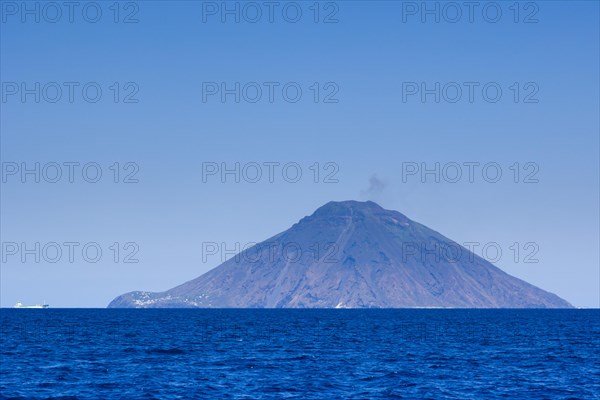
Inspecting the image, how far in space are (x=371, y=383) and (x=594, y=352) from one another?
152 feet

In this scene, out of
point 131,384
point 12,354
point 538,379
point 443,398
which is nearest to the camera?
point 443,398

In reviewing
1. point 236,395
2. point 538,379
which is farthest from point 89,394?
point 538,379

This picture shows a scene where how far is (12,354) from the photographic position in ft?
321

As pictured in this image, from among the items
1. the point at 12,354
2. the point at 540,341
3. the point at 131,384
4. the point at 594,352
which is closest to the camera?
the point at 131,384

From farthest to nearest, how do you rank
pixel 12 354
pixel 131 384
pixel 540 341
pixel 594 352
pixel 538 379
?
pixel 540 341
pixel 594 352
pixel 12 354
pixel 538 379
pixel 131 384

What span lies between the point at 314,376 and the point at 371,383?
624 centimetres

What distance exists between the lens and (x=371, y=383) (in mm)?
70875

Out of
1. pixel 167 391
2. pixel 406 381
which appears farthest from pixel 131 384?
pixel 406 381

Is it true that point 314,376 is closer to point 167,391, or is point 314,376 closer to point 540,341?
point 167,391

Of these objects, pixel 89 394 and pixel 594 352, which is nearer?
pixel 89 394

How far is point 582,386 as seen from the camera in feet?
229

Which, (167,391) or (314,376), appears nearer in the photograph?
(167,391)

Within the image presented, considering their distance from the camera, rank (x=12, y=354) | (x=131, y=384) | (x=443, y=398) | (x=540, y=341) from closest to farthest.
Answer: (x=443, y=398) → (x=131, y=384) → (x=12, y=354) → (x=540, y=341)

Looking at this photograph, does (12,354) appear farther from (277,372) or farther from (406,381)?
(406,381)
